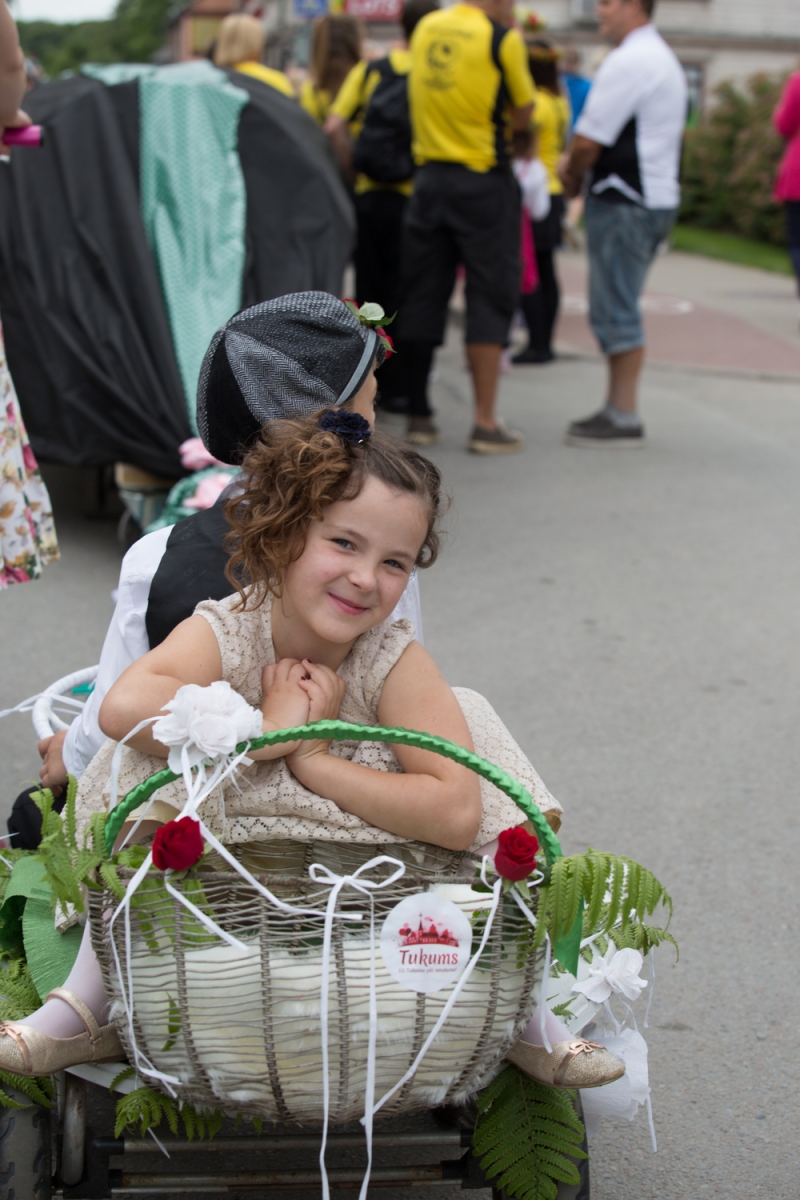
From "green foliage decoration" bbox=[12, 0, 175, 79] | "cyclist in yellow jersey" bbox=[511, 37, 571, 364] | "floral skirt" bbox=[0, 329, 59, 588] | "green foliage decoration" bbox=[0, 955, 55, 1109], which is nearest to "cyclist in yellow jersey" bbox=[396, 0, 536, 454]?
"cyclist in yellow jersey" bbox=[511, 37, 571, 364]

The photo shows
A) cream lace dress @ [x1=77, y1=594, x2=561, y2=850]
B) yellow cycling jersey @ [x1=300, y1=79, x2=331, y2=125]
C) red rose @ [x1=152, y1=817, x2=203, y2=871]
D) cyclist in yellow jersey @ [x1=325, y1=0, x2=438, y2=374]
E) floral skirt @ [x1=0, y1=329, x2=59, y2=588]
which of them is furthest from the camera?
yellow cycling jersey @ [x1=300, y1=79, x2=331, y2=125]

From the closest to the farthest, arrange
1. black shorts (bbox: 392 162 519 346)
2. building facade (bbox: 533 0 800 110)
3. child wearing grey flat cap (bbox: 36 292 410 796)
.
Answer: child wearing grey flat cap (bbox: 36 292 410 796), black shorts (bbox: 392 162 519 346), building facade (bbox: 533 0 800 110)

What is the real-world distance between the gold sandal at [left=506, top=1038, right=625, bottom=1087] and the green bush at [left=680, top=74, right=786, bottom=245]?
1811cm

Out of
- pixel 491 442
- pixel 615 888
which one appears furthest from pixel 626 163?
pixel 615 888

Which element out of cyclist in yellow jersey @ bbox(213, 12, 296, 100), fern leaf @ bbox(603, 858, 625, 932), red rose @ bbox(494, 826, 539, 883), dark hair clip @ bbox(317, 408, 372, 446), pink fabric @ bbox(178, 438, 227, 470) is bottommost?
pink fabric @ bbox(178, 438, 227, 470)

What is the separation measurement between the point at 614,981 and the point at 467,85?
16.6 feet

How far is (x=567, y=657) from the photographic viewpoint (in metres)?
4.42

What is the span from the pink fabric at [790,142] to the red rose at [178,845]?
818 centimetres

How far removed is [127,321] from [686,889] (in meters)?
2.88

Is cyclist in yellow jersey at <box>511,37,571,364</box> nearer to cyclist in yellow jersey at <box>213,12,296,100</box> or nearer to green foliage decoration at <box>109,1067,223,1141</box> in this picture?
cyclist in yellow jersey at <box>213,12,296,100</box>

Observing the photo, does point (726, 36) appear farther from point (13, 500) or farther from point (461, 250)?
point (13, 500)

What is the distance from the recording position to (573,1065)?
171 cm

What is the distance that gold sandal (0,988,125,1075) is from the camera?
1.67 metres

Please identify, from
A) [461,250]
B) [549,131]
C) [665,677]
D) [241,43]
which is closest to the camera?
[665,677]
